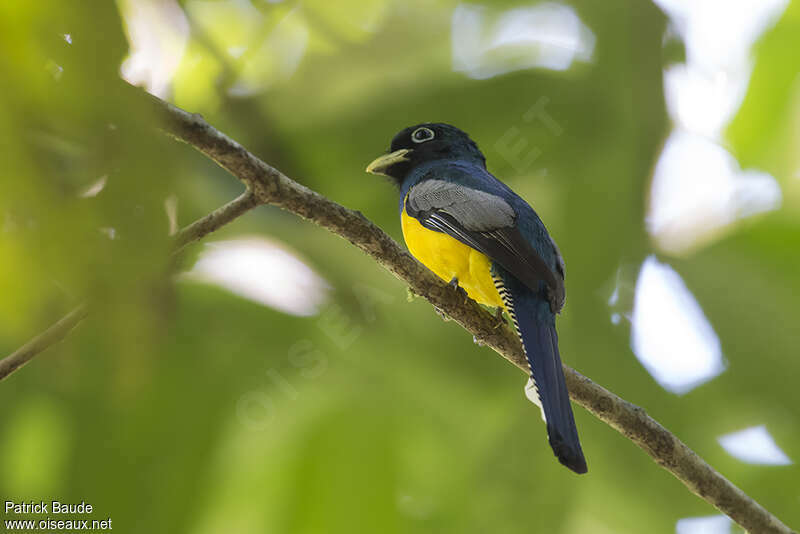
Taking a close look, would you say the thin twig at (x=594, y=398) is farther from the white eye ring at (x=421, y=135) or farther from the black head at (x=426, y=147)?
the white eye ring at (x=421, y=135)

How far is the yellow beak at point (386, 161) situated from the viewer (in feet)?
16.2

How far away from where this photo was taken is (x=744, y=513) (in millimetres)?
3410

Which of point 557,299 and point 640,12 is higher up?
point 640,12

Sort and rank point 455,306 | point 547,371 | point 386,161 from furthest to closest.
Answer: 1. point 386,161
2. point 455,306
3. point 547,371

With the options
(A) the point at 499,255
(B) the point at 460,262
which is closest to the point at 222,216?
(A) the point at 499,255

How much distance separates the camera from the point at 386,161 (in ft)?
16.3

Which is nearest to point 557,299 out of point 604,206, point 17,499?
point 604,206

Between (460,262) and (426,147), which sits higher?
(426,147)

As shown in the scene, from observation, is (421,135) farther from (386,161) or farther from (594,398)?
(594,398)

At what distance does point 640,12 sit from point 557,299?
2.53 meters

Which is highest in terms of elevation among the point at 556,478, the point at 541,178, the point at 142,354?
the point at 541,178

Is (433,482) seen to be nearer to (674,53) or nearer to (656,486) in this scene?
(656,486)

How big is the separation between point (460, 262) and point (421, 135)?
1.50 meters

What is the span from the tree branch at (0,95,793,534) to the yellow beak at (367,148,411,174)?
1741 mm
